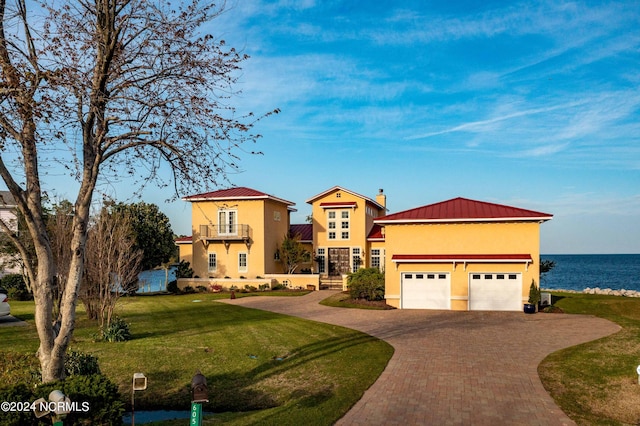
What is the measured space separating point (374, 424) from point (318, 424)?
38.3 inches

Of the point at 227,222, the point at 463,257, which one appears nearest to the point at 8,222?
the point at 227,222

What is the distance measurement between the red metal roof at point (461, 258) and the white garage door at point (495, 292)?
0.86 meters

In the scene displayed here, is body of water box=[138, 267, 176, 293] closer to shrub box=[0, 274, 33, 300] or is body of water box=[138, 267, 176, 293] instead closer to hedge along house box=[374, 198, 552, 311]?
shrub box=[0, 274, 33, 300]

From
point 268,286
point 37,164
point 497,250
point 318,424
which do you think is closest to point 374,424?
point 318,424

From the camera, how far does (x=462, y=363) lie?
39.6 feet

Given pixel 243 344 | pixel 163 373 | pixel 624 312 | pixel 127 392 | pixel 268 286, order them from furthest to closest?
pixel 268 286 < pixel 624 312 < pixel 243 344 < pixel 163 373 < pixel 127 392

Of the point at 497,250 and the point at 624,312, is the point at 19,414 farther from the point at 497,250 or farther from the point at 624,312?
the point at 624,312

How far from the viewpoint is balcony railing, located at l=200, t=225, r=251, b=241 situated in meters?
33.1

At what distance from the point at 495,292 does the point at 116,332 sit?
16.7m

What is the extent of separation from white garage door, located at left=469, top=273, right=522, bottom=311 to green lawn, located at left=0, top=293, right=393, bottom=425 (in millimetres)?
8503

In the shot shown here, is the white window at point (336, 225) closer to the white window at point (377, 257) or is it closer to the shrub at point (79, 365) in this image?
the white window at point (377, 257)

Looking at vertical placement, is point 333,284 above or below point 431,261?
below

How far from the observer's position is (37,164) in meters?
7.59

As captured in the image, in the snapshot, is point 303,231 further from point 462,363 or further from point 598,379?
point 598,379
